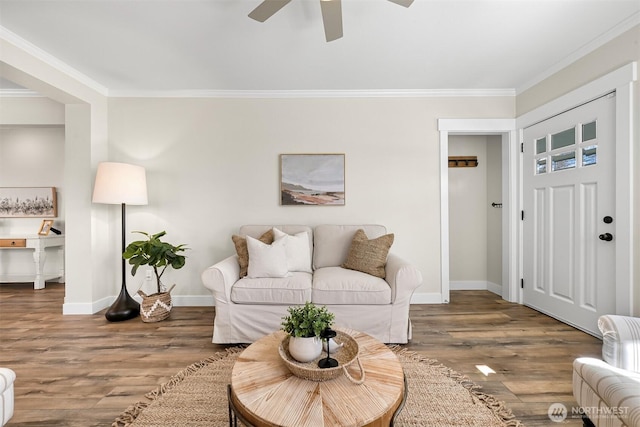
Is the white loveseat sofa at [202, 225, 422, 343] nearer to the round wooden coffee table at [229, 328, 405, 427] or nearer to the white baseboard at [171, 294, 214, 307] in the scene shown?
the round wooden coffee table at [229, 328, 405, 427]

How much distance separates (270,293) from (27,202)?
179 inches

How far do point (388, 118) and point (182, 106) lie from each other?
7.98 ft

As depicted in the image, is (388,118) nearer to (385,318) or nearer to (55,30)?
(385,318)

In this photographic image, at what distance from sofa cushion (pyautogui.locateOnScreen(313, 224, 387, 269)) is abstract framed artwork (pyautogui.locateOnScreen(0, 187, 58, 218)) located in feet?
14.1

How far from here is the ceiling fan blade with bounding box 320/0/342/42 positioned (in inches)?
63.2

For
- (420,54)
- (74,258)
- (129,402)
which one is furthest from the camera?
(74,258)

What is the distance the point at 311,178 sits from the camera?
3.18 metres

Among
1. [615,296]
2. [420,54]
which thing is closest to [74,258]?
[420,54]

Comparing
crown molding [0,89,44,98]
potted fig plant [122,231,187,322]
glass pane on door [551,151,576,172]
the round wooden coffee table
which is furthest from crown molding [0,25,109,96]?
glass pane on door [551,151,576,172]

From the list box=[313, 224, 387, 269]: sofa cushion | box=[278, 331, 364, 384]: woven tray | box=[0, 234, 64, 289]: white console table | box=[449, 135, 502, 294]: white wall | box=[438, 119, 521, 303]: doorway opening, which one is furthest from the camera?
box=[0, 234, 64, 289]: white console table

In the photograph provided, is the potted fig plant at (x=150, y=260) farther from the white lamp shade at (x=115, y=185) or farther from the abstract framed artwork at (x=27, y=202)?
the abstract framed artwork at (x=27, y=202)

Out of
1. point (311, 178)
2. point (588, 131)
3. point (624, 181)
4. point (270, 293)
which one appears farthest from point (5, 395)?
point (588, 131)

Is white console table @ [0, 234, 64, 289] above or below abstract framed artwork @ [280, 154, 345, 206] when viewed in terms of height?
below

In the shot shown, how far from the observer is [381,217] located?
Answer: 3205mm
